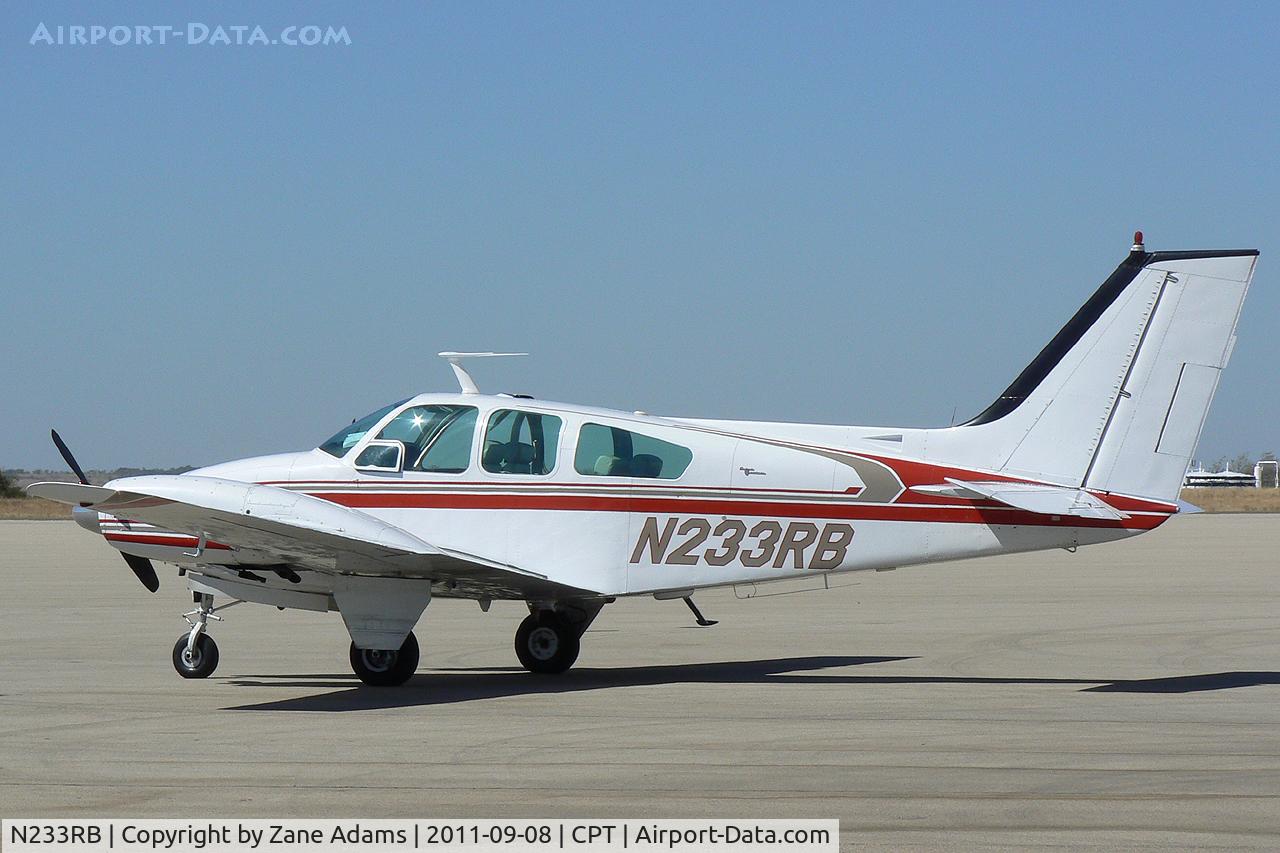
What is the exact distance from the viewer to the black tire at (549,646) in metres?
13.2

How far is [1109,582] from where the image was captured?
2659cm

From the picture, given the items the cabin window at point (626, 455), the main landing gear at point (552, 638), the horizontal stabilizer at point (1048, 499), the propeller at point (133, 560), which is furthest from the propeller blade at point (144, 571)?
the horizontal stabilizer at point (1048, 499)

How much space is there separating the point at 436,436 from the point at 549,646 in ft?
7.57

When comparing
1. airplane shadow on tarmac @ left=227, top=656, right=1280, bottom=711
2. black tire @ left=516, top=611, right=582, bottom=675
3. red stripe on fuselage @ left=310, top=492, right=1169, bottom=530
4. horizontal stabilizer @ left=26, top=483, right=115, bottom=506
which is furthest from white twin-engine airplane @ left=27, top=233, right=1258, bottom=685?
horizontal stabilizer @ left=26, top=483, right=115, bottom=506

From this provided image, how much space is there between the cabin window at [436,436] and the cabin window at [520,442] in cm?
19

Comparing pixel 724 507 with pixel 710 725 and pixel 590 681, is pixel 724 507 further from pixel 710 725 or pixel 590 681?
pixel 710 725

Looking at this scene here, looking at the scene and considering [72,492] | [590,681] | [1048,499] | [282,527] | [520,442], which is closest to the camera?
[72,492]

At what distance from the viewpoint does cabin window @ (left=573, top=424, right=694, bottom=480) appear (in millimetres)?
12180

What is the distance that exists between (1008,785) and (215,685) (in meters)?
7.39

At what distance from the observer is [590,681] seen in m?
12.8

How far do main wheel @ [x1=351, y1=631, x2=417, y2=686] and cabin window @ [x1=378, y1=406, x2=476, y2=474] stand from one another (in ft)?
5.05

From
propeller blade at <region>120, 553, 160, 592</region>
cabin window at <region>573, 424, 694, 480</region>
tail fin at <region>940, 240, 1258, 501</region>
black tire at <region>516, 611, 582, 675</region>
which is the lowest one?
propeller blade at <region>120, 553, 160, 592</region>

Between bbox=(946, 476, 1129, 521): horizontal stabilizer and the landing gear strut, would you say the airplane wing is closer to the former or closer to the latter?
the landing gear strut

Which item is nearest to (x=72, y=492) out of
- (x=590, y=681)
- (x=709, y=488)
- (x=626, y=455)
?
(x=626, y=455)
